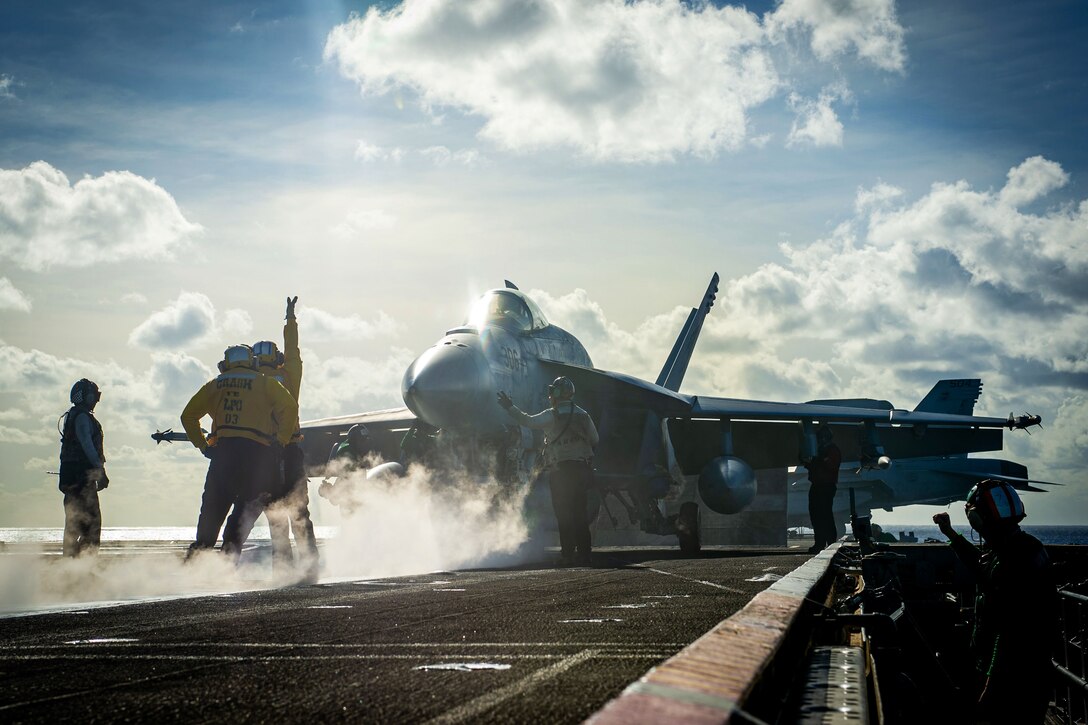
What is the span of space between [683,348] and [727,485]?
532 inches

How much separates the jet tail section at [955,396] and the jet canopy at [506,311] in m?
49.7

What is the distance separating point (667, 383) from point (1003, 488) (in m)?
26.3

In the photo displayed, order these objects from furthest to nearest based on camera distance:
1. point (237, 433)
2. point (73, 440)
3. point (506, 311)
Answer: point (506, 311), point (73, 440), point (237, 433)

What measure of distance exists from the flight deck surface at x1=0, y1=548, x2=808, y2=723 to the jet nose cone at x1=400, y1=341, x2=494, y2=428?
7490 millimetres

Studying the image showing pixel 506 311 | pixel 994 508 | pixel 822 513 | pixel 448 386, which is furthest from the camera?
pixel 506 311

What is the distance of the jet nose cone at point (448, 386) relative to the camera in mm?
→ 15453

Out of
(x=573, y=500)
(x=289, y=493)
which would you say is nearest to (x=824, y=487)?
(x=573, y=500)

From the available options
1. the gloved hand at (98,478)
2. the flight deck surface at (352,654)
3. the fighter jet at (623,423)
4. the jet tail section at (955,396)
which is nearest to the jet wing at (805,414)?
the fighter jet at (623,423)

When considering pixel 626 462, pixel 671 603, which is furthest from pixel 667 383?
pixel 671 603

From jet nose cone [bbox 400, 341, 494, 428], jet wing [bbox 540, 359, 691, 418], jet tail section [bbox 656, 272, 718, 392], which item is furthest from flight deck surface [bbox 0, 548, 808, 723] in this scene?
jet tail section [bbox 656, 272, 718, 392]

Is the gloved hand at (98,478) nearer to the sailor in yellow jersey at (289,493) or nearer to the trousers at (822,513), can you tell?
the sailor in yellow jersey at (289,493)

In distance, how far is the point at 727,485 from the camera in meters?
20.1

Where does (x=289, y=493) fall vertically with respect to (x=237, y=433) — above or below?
below

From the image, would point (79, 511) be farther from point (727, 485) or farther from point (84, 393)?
point (727, 485)
